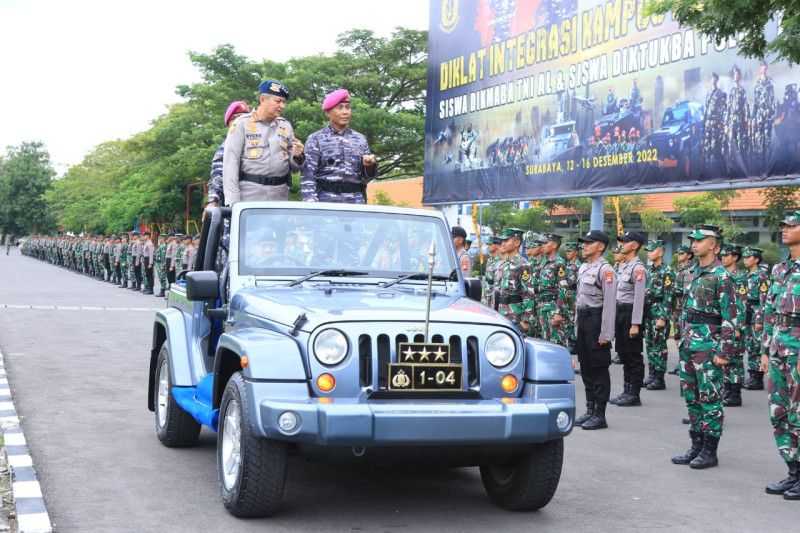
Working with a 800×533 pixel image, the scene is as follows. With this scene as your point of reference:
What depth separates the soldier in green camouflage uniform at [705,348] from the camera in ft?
26.2

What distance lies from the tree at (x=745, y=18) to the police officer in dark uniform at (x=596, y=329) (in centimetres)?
221

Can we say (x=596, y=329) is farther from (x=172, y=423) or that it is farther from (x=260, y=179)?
(x=172, y=423)

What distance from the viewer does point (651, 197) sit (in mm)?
53000

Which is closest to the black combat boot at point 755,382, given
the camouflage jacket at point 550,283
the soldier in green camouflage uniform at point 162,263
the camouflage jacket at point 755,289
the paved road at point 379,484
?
the camouflage jacket at point 755,289

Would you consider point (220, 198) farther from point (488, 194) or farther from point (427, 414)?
point (488, 194)

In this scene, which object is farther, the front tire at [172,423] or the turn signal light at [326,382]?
the front tire at [172,423]

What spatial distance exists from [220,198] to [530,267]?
617 cm

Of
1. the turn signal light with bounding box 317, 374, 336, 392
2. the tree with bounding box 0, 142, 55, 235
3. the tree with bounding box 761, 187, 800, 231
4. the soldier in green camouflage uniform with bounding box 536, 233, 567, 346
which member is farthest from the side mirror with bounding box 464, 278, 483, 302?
the tree with bounding box 0, 142, 55, 235

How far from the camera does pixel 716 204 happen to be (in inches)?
1757

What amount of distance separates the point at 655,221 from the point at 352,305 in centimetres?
4491

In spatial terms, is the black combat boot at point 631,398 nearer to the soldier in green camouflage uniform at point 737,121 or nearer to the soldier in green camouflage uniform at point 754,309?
the soldier in green camouflage uniform at point 754,309

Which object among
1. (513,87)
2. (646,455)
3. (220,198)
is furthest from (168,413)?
(513,87)

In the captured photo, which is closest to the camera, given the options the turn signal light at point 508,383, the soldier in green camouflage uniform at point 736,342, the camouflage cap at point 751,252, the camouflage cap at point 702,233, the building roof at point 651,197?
the turn signal light at point 508,383

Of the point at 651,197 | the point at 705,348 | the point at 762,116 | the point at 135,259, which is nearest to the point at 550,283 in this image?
the point at 762,116
